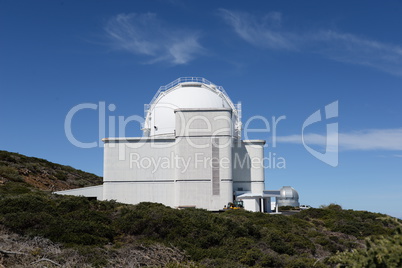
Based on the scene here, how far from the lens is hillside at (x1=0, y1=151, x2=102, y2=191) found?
36.6m

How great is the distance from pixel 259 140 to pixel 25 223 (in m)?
22.5

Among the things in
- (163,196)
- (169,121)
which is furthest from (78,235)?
(169,121)

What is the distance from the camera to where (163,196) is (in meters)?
31.6

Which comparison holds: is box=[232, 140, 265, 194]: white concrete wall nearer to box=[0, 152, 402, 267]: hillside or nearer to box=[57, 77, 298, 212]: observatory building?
box=[57, 77, 298, 212]: observatory building

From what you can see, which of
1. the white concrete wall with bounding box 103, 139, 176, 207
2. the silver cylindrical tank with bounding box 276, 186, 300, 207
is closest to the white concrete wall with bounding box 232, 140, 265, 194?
the white concrete wall with bounding box 103, 139, 176, 207

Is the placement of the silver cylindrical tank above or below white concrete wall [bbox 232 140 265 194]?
below

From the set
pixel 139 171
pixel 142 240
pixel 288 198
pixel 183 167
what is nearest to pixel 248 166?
pixel 183 167

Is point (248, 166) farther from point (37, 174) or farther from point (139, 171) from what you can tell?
point (37, 174)

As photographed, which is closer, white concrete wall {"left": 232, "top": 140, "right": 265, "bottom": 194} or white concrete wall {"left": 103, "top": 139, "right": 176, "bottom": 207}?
white concrete wall {"left": 103, "top": 139, "right": 176, "bottom": 207}

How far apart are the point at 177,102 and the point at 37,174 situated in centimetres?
1817

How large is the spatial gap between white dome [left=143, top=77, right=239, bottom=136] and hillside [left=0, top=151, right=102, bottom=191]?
39.2 ft

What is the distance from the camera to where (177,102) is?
35125 millimetres

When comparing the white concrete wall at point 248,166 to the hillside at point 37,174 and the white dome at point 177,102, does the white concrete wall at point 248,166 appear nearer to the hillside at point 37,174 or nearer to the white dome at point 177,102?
the white dome at point 177,102

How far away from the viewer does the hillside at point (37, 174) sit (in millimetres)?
36562
